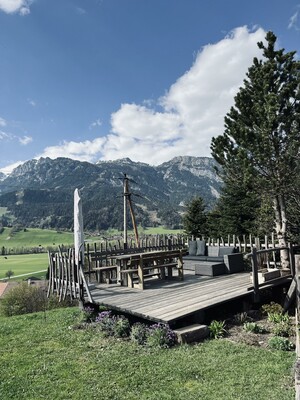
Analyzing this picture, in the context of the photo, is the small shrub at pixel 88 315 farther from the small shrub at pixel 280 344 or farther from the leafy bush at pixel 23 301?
the leafy bush at pixel 23 301

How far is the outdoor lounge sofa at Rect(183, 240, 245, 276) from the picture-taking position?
10648 millimetres

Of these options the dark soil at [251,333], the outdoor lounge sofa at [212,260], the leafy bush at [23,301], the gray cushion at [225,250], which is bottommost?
the leafy bush at [23,301]

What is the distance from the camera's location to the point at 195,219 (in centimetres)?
2623

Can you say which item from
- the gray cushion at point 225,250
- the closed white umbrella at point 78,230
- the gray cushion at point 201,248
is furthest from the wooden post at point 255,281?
the gray cushion at point 201,248

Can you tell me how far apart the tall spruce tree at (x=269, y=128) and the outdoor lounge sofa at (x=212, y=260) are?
1821mm

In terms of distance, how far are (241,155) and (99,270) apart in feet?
19.3

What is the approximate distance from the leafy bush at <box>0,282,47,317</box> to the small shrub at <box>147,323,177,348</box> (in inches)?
795

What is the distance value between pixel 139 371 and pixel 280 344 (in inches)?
101

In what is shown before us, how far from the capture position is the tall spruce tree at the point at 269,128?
944cm

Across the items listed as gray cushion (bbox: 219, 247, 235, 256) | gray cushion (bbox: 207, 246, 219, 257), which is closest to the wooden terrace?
→ gray cushion (bbox: 219, 247, 235, 256)

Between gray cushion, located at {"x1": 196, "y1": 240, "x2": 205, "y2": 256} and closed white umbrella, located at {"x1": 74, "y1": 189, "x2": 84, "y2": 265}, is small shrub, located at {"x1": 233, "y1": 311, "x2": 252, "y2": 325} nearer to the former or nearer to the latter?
closed white umbrella, located at {"x1": 74, "y1": 189, "x2": 84, "y2": 265}

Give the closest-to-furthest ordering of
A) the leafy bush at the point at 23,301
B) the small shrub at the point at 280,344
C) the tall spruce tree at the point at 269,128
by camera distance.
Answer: the small shrub at the point at 280,344, the tall spruce tree at the point at 269,128, the leafy bush at the point at 23,301

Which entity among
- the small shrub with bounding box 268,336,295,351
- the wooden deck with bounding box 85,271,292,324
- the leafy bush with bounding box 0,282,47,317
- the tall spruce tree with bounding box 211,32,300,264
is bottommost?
the leafy bush with bounding box 0,282,47,317

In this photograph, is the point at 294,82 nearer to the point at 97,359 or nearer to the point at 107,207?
the point at 97,359
